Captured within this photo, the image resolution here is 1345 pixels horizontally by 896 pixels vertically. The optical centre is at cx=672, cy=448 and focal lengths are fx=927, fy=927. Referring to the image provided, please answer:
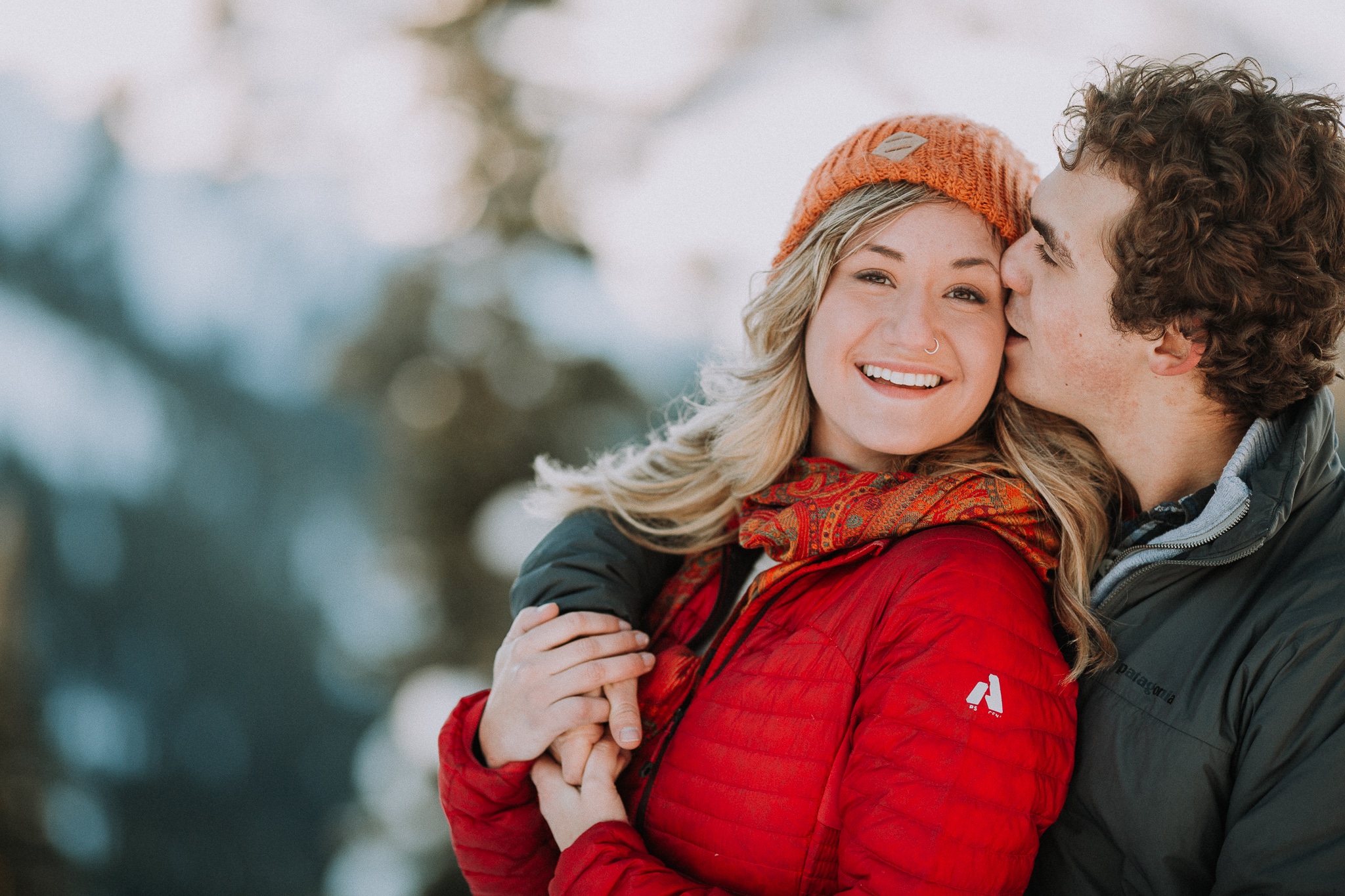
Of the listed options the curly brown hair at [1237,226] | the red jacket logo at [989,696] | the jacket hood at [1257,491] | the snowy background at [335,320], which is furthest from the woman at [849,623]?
the snowy background at [335,320]

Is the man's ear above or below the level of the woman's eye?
below

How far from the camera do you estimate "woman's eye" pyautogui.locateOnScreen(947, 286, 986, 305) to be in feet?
5.80

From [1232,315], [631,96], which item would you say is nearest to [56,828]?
[631,96]

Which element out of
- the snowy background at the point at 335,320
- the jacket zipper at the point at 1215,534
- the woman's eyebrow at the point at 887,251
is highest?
the snowy background at the point at 335,320

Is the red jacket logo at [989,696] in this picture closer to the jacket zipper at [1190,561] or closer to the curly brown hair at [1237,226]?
the jacket zipper at [1190,561]

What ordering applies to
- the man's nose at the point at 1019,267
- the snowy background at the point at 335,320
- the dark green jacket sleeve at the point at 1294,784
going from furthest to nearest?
the snowy background at the point at 335,320
the man's nose at the point at 1019,267
the dark green jacket sleeve at the point at 1294,784

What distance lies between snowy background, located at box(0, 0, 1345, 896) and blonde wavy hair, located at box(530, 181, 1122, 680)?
1783 mm

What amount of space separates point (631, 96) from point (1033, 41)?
6.32ft

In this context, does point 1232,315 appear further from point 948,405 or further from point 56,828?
point 56,828

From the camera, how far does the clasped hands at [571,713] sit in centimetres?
167

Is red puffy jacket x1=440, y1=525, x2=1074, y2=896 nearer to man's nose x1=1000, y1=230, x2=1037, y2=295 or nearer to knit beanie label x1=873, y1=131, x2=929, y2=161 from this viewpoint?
man's nose x1=1000, y1=230, x2=1037, y2=295

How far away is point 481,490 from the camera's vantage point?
476cm

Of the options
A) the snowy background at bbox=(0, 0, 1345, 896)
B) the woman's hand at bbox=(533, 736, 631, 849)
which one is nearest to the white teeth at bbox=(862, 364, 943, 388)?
the woman's hand at bbox=(533, 736, 631, 849)

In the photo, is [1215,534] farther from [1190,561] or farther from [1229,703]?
[1229,703]
